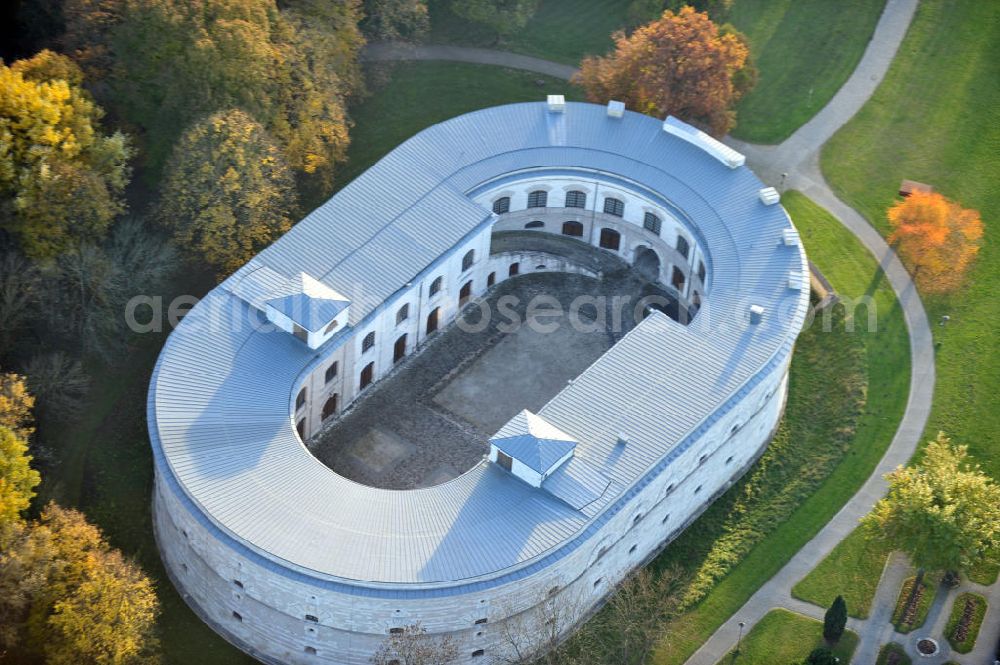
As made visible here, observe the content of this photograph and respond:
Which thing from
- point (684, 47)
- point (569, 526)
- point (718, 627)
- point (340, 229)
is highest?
point (684, 47)

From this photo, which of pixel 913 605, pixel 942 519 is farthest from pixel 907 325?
pixel 913 605

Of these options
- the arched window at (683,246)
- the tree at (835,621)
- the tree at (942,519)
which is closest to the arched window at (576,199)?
the arched window at (683,246)

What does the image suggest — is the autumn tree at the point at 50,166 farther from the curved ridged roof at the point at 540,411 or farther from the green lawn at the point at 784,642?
the green lawn at the point at 784,642

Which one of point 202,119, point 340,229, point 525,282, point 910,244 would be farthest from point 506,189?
point 910,244

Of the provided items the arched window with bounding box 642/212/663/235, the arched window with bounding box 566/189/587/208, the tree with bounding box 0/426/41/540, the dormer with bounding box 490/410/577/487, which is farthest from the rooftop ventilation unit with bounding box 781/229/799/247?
the tree with bounding box 0/426/41/540

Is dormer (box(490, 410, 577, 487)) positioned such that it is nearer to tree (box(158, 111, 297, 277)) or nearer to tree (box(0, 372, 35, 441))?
tree (box(158, 111, 297, 277))

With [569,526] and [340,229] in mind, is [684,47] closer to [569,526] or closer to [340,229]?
[340,229]

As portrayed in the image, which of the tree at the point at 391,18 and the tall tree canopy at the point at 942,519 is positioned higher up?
the tree at the point at 391,18
